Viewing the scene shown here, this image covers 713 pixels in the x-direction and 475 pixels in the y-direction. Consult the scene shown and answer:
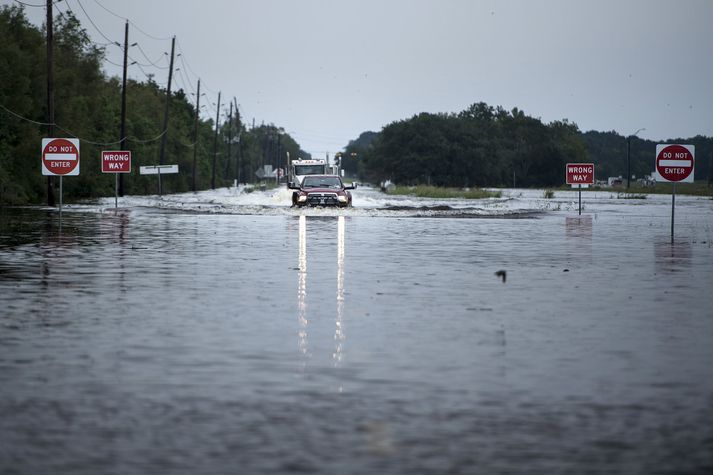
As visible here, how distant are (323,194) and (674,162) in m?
23.5

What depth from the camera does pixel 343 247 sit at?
83.3 ft

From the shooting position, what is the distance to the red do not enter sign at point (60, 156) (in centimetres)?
3306

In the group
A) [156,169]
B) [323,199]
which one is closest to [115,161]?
[323,199]

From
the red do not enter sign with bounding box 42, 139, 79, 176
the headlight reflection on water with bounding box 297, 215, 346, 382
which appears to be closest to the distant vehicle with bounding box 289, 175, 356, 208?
the red do not enter sign with bounding box 42, 139, 79, 176

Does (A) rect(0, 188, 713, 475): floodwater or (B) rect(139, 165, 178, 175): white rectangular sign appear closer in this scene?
(A) rect(0, 188, 713, 475): floodwater

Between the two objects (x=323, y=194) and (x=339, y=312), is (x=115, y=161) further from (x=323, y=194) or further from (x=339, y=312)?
(x=339, y=312)

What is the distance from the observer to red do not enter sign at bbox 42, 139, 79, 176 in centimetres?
3306

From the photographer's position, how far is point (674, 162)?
28734 millimetres

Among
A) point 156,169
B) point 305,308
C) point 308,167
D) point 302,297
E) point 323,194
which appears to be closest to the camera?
point 305,308

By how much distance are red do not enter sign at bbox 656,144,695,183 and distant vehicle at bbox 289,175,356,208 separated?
72.6 feet

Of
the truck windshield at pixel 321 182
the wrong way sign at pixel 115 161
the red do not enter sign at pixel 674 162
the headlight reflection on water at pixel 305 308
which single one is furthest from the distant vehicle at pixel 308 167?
the headlight reflection on water at pixel 305 308

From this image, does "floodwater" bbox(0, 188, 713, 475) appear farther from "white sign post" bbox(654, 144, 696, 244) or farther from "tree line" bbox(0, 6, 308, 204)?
"tree line" bbox(0, 6, 308, 204)

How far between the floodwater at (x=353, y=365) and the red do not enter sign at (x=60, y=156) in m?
11.5

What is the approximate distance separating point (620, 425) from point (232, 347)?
4310 millimetres
